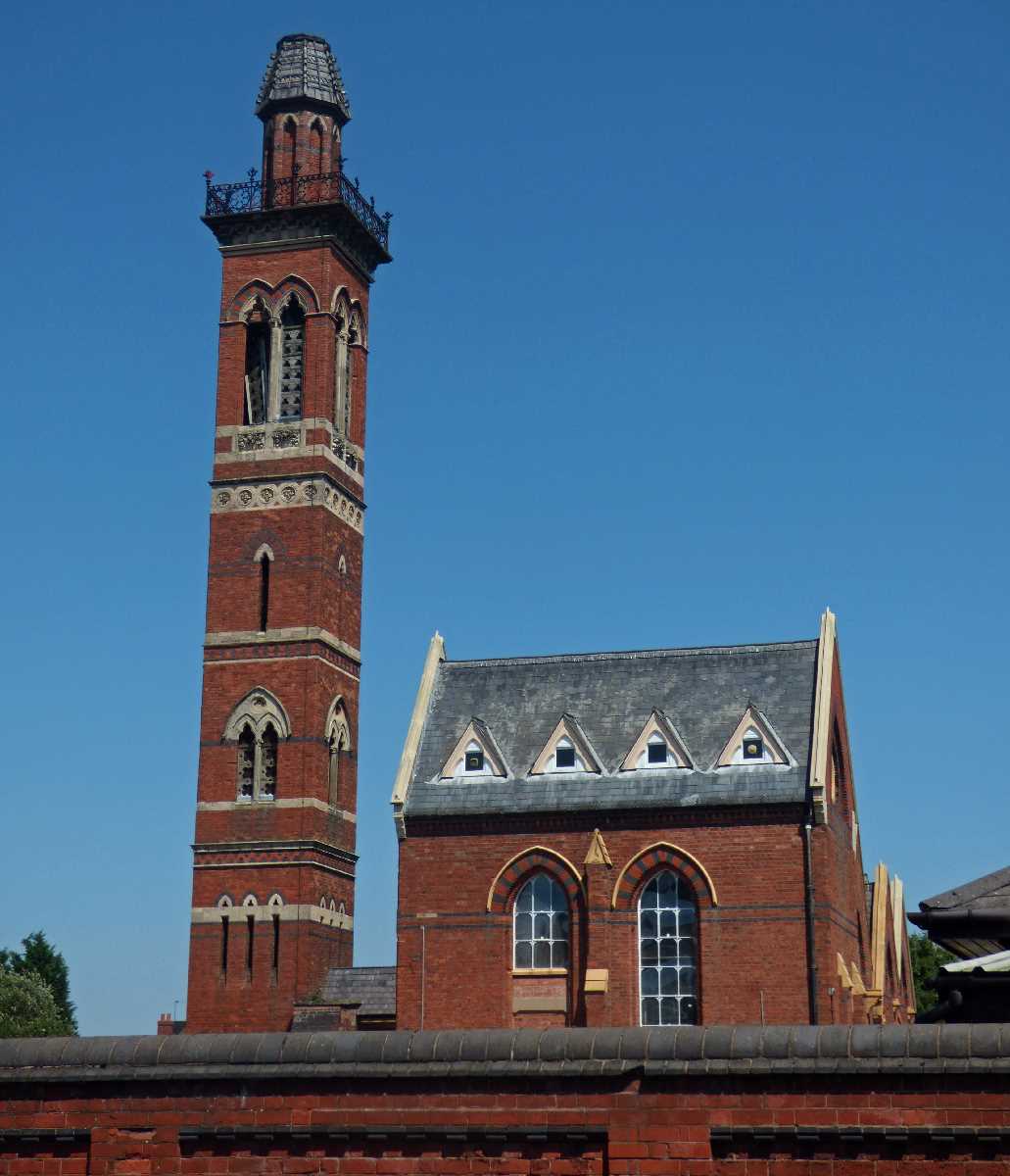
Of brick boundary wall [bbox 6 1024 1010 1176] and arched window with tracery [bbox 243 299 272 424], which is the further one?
arched window with tracery [bbox 243 299 272 424]

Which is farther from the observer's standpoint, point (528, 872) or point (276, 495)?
point (276, 495)

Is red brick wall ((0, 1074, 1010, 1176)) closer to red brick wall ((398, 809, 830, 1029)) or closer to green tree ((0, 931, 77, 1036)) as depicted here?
red brick wall ((398, 809, 830, 1029))

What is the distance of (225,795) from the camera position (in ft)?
158

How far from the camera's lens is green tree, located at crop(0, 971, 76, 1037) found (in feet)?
244

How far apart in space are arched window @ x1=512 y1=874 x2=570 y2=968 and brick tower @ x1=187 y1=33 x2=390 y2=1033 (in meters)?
7.37

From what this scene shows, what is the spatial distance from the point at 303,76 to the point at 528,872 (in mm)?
26976

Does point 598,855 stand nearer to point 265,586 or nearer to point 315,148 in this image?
point 265,586

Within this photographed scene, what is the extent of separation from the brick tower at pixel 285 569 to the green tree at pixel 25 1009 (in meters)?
30.3

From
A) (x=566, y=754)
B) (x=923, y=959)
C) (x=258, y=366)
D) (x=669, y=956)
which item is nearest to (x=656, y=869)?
(x=669, y=956)

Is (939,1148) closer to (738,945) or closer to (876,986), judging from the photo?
(738,945)

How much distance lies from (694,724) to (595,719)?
269 centimetres

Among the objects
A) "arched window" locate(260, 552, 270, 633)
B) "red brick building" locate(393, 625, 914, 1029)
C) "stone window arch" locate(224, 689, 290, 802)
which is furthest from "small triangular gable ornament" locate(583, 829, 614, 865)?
"arched window" locate(260, 552, 270, 633)

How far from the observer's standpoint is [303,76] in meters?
54.1

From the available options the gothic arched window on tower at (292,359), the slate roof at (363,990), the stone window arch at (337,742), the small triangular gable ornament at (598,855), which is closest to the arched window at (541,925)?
the small triangular gable ornament at (598,855)
